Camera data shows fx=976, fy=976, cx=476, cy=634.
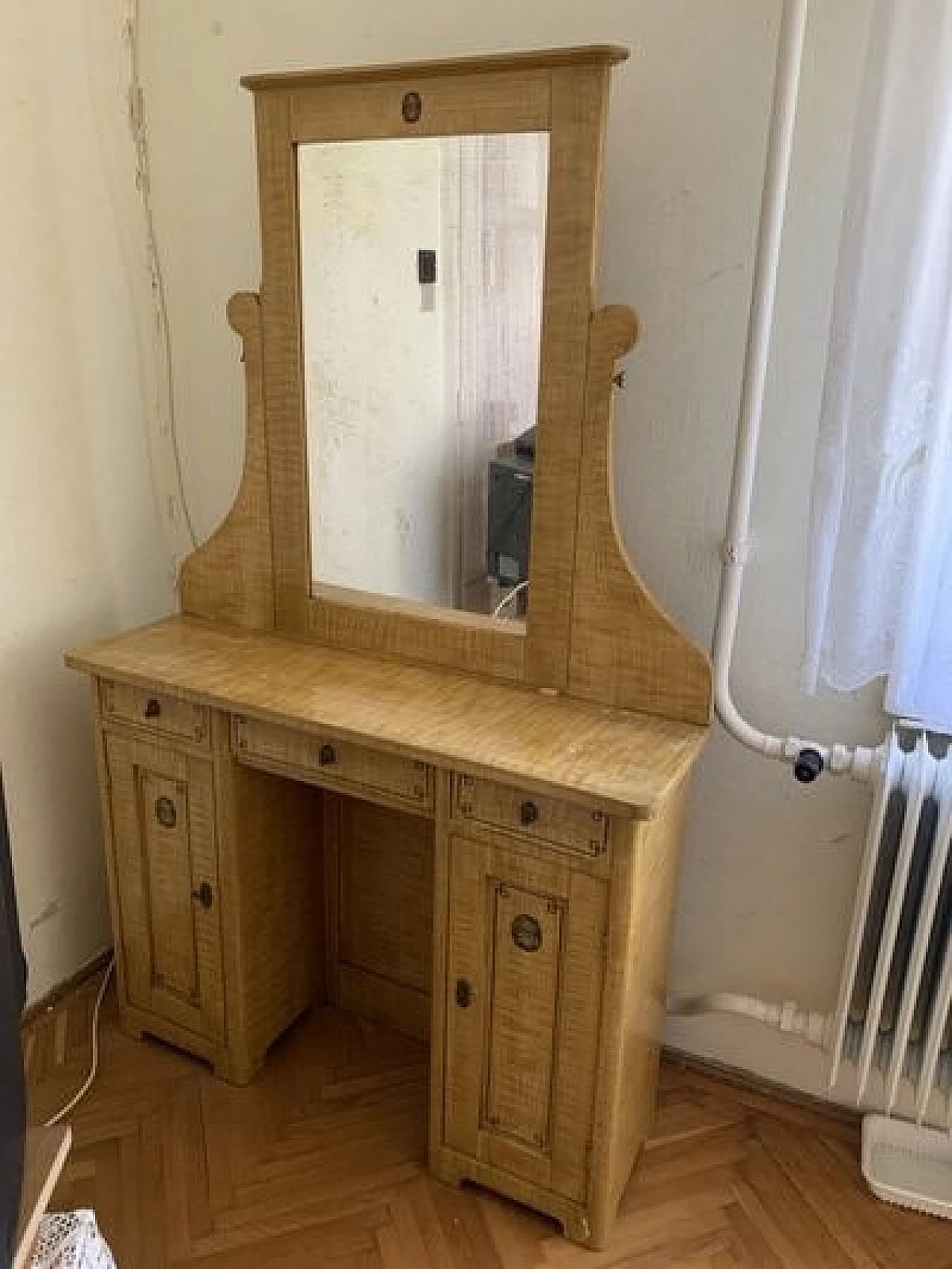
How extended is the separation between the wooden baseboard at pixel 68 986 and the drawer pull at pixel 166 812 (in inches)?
21.9

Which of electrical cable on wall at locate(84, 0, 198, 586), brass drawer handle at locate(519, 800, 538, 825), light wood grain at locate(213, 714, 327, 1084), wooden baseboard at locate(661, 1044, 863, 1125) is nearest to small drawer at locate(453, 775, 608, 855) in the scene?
brass drawer handle at locate(519, 800, 538, 825)

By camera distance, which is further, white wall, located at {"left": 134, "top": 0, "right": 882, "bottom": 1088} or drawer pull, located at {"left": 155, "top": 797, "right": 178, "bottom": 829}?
drawer pull, located at {"left": 155, "top": 797, "right": 178, "bottom": 829}

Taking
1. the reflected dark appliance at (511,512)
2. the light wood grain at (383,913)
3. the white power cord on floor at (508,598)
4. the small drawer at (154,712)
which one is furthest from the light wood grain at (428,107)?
the light wood grain at (383,913)

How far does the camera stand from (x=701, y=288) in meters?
1.53

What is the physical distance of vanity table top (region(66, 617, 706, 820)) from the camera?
1351 millimetres

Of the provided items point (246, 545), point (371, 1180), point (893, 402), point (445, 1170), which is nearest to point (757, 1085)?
point (445, 1170)

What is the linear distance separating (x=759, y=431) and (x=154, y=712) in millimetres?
1116

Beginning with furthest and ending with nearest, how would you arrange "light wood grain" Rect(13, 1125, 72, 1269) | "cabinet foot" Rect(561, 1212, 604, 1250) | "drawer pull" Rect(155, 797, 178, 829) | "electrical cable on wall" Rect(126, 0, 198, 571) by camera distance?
"electrical cable on wall" Rect(126, 0, 198, 571), "drawer pull" Rect(155, 797, 178, 829), "cabinet foot" Rect(561, 1212, 604, 1250), "light wood grain" Rect(13, 1125, 72, 1269)

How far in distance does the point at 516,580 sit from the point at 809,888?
76 cm

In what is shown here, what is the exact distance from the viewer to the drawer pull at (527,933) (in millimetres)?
1453

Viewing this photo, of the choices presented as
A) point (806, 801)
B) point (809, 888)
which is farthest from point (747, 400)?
point (809, 888)

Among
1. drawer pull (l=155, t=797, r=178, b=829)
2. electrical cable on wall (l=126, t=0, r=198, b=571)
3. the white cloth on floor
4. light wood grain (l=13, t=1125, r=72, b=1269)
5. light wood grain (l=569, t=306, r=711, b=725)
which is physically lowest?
the white cloth on floor

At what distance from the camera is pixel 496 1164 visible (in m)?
1.61

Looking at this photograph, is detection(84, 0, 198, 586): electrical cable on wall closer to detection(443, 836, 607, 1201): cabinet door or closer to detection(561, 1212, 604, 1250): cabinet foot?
detection(443, 836, 607, 1201): cabinet door
